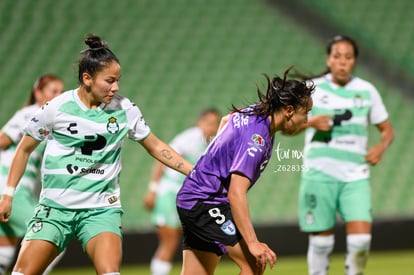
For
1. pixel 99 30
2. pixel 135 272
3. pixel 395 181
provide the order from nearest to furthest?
1. pixel 135 272
2. pixel 395 181
3. pixel 99 30

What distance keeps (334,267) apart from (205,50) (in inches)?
189

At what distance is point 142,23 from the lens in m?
13.5

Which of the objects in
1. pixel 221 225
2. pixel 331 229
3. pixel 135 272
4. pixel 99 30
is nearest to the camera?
pixel 221 225

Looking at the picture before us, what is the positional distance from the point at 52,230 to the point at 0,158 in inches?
82.3

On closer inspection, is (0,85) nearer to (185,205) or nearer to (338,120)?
(338,120)

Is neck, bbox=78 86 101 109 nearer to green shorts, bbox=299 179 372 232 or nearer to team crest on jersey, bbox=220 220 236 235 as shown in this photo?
team crest on jersey, bbox=220 220 236 235

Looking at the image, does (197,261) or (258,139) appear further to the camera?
(197,261)

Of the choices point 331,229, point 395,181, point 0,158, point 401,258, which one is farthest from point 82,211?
point 395,181

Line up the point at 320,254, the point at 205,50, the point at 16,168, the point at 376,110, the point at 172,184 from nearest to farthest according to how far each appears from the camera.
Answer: the point at 16,168
the point at 320,254
the point at 376,110
the point at 172,184
the point at 205,50

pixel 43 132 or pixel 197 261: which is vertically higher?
pixel 43 132

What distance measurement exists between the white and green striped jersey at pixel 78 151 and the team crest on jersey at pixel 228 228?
687 millimetres

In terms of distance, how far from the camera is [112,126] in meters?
5.11

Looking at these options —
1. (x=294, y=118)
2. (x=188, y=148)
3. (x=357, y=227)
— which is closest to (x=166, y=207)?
(x=188, y=148)

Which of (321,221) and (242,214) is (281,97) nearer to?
(242,214)
